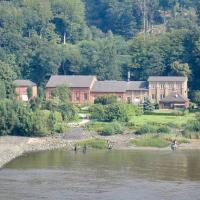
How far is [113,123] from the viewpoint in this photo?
188 ft

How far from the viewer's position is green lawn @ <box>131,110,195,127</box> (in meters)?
59.3

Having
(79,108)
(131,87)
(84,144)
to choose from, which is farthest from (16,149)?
(131,87)

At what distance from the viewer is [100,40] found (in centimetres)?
8519

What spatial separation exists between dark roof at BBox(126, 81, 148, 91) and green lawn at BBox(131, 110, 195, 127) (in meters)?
7.31

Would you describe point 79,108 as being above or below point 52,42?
below

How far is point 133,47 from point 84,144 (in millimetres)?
27941

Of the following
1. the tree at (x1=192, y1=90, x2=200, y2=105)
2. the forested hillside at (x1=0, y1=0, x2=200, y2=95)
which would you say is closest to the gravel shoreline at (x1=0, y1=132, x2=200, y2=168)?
the forested hillside at (x1=0, y1=0, x2=200, y2=95)

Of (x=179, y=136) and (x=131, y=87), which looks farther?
(x=131, y=87)

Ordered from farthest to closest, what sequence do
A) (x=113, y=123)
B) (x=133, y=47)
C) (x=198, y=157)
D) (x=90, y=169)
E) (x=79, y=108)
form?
(x=133, y=47) < (x=79, y=108) < (x=113, y=123) < (x=198, y=157) < (x=90, y=169)

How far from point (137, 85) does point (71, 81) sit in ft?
17.5

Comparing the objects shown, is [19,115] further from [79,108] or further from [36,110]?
[79,108]

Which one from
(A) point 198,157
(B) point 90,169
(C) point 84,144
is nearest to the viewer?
(B) point 90,169

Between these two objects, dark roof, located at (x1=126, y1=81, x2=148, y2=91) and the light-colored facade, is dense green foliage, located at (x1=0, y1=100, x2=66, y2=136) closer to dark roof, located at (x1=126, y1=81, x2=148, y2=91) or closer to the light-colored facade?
dark roof, located at (x1=126, y1=81, x2=148, y2=91)

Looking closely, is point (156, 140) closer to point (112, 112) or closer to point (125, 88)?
point (112, 112)
